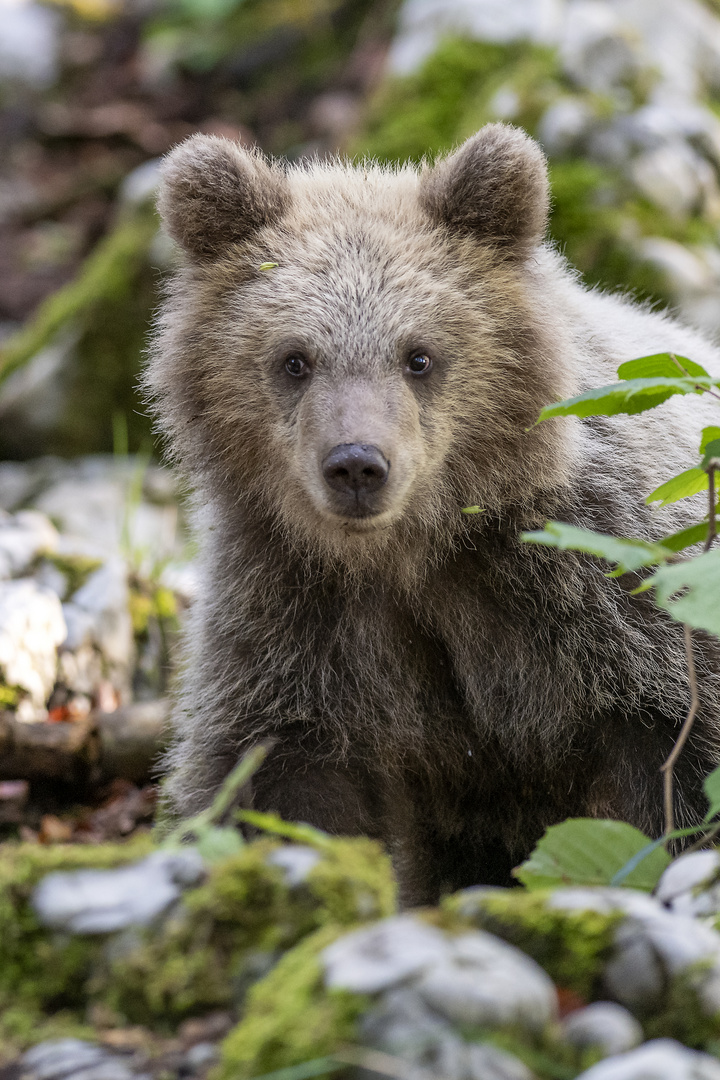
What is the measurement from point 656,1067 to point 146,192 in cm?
1070

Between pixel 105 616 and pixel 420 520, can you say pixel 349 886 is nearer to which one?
pixel 420 520

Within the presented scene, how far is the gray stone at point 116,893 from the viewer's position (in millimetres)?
2436

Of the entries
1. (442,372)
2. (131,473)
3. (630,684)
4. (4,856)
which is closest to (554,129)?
(131,473)

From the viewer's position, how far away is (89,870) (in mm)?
2576

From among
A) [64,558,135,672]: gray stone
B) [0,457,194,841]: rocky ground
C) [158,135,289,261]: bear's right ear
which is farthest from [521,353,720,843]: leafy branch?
[64,558,135,672]: gray stone

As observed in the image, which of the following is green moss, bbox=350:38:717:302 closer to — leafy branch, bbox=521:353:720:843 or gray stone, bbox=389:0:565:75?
gray stone, bbox=389:0:565:75

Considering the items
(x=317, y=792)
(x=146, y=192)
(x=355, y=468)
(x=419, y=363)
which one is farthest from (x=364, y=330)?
(x=146, y=192)

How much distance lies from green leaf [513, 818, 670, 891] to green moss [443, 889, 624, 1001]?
530mm

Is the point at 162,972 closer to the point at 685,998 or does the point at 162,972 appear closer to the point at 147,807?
the point at 685,998

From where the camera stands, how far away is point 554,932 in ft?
7.56

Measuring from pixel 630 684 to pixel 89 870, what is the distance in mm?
2261

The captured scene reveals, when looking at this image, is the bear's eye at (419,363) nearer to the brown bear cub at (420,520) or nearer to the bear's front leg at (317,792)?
the brown bear cub at (420,520)

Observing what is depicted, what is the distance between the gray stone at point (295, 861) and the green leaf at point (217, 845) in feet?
0.28

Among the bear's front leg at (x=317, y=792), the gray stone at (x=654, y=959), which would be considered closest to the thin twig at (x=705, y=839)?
the gray stone at (x=654, y=959)
